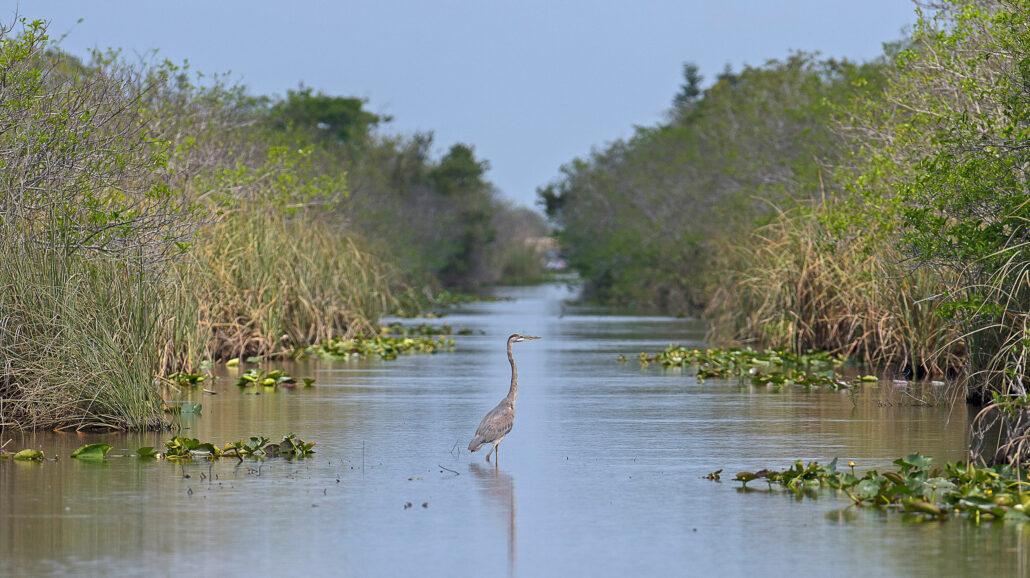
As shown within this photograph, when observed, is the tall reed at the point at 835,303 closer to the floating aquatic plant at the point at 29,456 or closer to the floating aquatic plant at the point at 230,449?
the floating aquatic plant at the point at 230,449

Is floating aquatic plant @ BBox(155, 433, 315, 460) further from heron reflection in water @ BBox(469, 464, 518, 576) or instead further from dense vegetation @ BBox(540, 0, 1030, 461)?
dense vegetation @ BBox(540, 0, 1030, 461)

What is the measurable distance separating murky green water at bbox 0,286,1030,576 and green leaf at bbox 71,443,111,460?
8.1 inches

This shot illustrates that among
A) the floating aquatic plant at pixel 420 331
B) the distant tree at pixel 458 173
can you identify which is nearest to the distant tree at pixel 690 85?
the distant tree at pixel 458 173

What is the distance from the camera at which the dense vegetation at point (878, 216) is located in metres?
13.0

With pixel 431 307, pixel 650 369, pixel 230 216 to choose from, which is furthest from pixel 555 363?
pixel 431 307

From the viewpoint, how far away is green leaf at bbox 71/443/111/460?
11.5 meters

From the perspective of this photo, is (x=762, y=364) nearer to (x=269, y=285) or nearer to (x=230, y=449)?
(x=269, y=285)

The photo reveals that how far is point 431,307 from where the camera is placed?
163 ft

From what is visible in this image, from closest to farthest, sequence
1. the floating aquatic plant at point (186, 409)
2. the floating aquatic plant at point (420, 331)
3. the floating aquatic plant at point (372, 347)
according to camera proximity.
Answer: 1. the floating aquatic plant at point (186, 409)
2. the floating aquatic plant at point (372, 347)
3. the floating aquatic plant at point (420, 331)

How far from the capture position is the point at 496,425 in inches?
455

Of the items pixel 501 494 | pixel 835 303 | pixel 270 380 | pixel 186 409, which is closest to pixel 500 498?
pixel 501 494

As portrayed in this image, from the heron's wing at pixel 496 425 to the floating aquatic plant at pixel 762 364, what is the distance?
748cm

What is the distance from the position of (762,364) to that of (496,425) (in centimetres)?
1076

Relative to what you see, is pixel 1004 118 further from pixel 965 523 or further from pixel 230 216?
pixel 230 216
